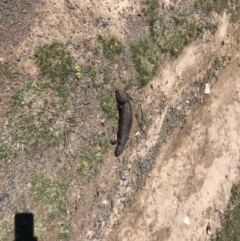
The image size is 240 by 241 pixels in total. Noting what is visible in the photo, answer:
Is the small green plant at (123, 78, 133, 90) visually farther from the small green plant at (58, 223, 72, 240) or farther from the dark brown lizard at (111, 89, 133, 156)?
the small green plant at (58, 223, 72, 240)

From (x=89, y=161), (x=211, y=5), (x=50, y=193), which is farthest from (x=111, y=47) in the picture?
(x=50, y=193)

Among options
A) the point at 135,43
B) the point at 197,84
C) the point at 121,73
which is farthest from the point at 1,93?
the point at 197,84

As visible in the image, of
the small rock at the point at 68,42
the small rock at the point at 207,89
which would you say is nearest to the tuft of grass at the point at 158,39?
the small rock at the point at 207,89

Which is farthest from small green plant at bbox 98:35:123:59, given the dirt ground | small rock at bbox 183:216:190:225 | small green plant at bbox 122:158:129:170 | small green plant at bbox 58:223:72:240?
small rock at bbox 183:216:190:225

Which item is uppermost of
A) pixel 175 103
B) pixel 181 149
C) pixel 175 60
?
pixel 175 60

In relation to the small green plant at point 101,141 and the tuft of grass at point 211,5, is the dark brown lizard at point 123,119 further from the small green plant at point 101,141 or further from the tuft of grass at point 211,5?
the tuft of grass at point 211,5

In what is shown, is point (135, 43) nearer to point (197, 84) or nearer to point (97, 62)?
point (97, 62)

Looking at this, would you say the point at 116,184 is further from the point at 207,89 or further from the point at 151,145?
the point at 207,89
